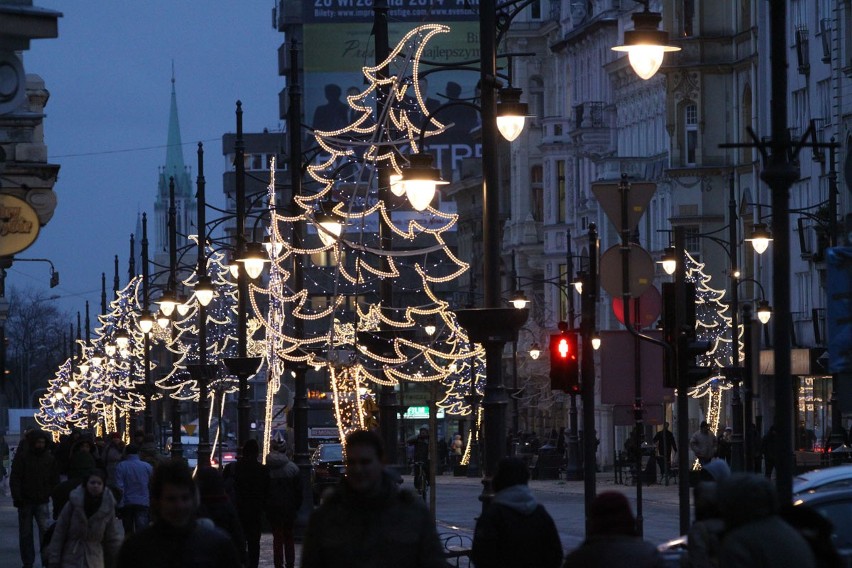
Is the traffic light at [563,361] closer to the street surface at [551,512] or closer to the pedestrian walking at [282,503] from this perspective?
the street surface at [551,512]

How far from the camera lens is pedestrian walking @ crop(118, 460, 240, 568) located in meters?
9.59

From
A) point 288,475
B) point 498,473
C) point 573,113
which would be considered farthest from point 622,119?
point 498,473

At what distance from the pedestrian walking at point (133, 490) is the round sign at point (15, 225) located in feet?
14.9

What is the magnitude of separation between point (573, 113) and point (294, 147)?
5894 centimetres

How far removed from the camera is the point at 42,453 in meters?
25.3

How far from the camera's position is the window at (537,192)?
97812mm

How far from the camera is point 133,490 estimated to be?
78.9 ft

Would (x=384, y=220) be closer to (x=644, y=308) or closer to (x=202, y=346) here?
(x=644, y=308)

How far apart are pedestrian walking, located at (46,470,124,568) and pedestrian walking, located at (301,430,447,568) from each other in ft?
27.8

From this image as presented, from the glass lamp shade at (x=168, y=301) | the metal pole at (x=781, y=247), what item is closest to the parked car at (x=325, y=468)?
the glass lamp shade at (x=168, y=301)

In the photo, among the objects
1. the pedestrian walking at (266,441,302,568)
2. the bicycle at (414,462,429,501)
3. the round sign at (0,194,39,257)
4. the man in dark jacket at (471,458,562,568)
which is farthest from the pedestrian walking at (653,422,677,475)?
the man in dark jacket at (471,458,562,568)

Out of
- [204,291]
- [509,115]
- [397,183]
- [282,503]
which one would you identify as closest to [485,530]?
[509,115]

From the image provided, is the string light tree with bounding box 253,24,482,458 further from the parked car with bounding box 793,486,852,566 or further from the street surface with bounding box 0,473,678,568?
the parked car with bounding box 793,486,852,566

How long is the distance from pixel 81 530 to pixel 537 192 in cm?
8205
